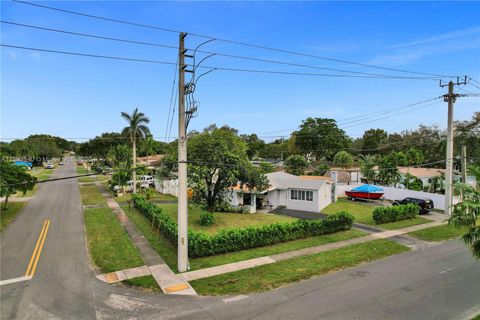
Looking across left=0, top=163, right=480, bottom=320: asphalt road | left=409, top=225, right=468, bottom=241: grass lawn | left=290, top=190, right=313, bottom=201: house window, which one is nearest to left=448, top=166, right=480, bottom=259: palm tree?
left=0, top=163, right=480, bottom=320: asphalt road

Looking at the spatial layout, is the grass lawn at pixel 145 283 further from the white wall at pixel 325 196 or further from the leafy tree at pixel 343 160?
the leafy tree at pixel 343 160

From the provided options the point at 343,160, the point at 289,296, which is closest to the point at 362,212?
the point at 289,296

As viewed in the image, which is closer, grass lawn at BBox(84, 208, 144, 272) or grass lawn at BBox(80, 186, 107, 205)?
grass lawn at BBox(84, 208, 144, 272)

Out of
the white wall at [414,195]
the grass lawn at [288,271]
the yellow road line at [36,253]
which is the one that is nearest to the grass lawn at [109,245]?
the yellow road line at [36,253]

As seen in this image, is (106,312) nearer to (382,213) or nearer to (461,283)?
(461,283)

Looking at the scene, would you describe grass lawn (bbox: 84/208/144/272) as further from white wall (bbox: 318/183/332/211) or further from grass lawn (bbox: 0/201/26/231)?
white wall (bbox: 318/183/332/211)

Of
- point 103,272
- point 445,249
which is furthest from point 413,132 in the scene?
point 103,272
